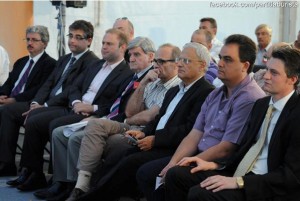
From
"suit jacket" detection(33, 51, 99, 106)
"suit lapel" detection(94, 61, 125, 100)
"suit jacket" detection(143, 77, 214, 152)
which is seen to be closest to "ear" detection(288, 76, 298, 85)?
"suit jacket" detection(143, 77, 214, 152)

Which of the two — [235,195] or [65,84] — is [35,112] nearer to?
[65,84]

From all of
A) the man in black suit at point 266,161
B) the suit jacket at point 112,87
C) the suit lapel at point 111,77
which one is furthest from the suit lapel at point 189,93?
the suit lapel at point 111,77

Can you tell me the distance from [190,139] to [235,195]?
906mm

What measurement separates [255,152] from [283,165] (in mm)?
215

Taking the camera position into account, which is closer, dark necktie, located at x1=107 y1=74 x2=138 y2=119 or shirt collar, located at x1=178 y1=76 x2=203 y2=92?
shirt collar, located at x1=178 y1=76 x2=203 y2=92

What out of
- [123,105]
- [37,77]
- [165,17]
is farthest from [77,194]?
[165,17]

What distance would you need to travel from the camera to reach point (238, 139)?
3.94 m

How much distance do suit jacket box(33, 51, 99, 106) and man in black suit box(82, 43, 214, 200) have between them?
6.18ft

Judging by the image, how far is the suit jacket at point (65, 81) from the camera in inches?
254

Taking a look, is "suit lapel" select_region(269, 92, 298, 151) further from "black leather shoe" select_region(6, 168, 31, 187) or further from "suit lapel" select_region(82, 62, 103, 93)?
"black leather shoe" select_region(6, 168, 31, 187)

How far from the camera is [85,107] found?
5918 mm

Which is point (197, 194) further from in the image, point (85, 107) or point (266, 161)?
point (85, 107)

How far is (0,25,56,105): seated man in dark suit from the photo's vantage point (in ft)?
23.0

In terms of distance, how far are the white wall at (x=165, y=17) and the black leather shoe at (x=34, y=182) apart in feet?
9.71
